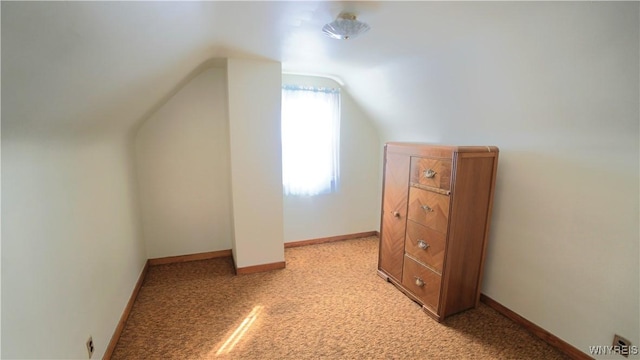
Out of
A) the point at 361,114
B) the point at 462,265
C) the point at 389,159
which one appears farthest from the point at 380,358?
A: the point at 361,114

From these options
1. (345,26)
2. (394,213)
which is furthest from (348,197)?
(345,26)

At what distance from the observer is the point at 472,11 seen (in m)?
1.46

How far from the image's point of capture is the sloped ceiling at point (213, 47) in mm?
895

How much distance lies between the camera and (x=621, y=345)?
5.16 feet

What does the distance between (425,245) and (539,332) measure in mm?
944

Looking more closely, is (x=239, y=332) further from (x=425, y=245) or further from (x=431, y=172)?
A: (x=431, y=172)

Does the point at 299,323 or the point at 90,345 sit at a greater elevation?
the point at 90,345

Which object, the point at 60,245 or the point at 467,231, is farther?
the point at 467,231

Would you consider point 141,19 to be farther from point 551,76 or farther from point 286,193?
point 286,193

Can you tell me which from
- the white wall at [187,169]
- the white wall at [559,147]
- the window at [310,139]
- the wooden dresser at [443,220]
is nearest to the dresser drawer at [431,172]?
the wooden dresser at [443,220]

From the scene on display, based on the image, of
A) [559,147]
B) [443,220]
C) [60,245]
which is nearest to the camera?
[60,245]

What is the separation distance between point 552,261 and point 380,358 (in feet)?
4.45

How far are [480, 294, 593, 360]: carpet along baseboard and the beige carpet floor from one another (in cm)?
5

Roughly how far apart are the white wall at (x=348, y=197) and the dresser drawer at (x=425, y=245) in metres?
1.39
